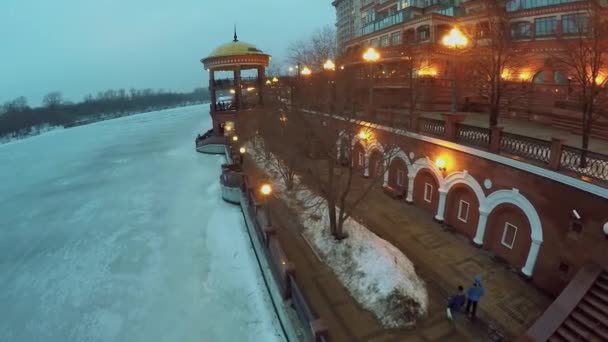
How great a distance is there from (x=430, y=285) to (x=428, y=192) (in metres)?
5.64

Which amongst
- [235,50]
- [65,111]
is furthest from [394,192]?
[65,111]

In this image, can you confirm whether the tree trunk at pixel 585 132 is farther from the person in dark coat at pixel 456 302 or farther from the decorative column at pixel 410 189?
the decorative column at pixel 410 189

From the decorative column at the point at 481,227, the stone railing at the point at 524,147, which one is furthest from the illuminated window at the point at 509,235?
the stone railing at the point at 524,147

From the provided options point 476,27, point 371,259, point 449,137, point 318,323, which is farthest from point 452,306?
point 476,27

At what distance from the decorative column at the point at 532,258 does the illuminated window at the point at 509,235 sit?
2.68ft

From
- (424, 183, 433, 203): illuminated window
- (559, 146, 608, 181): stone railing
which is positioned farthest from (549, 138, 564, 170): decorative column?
(424, 183, 433, 203): illuminated window

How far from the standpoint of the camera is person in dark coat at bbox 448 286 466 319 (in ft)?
27.4

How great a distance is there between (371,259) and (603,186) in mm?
6248

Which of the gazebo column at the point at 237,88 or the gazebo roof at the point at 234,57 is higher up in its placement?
the gazebo roof at the point at 234,57

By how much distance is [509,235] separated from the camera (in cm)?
1055

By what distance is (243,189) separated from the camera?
709 inches

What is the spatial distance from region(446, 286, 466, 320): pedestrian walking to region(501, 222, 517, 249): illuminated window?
3.35 metres

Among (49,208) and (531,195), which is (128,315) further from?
(49,208)

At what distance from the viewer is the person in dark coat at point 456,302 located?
8.36m
